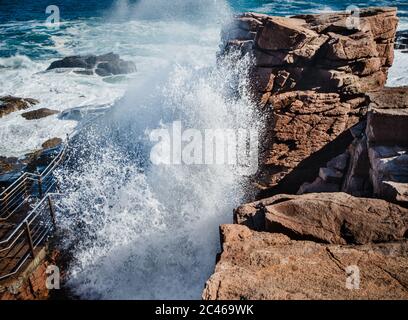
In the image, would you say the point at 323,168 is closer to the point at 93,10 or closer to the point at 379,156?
the point at 379,156

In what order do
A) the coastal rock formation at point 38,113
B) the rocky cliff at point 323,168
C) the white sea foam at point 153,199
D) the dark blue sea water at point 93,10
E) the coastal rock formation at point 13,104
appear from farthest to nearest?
the dark blue sea water at point 93,10, the coastal rock formation at point 13,104, the coastal rock formation at point 38,113, the white sea foam at point 153,199, the rocky cliff at point 323,168

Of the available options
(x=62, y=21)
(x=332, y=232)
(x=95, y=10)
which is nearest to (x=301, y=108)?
(x=332, y=232)

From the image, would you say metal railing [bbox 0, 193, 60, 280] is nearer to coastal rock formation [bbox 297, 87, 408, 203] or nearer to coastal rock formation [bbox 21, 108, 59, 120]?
coastal rock formation [bbox 297, 87, 408, 203]

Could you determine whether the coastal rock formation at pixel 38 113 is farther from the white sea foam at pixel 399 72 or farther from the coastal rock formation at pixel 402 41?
the coastal rock formation at pixel 402 41

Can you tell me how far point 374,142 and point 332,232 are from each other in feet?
9.85

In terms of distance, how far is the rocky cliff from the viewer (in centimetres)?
430

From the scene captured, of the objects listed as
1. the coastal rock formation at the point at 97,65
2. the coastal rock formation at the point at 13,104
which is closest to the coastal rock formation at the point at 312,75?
the coastal rock formation at the point at 13,104

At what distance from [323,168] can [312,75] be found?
2.43 m

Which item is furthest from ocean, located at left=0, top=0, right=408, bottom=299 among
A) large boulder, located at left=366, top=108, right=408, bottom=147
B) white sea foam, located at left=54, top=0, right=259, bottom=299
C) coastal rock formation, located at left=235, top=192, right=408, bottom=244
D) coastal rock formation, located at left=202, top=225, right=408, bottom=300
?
large boulder, located at left=366, top=108, right=408, bottom=147

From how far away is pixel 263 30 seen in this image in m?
8.23

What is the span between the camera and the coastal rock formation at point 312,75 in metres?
8.09

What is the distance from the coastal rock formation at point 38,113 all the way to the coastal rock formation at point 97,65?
6.63 metres
